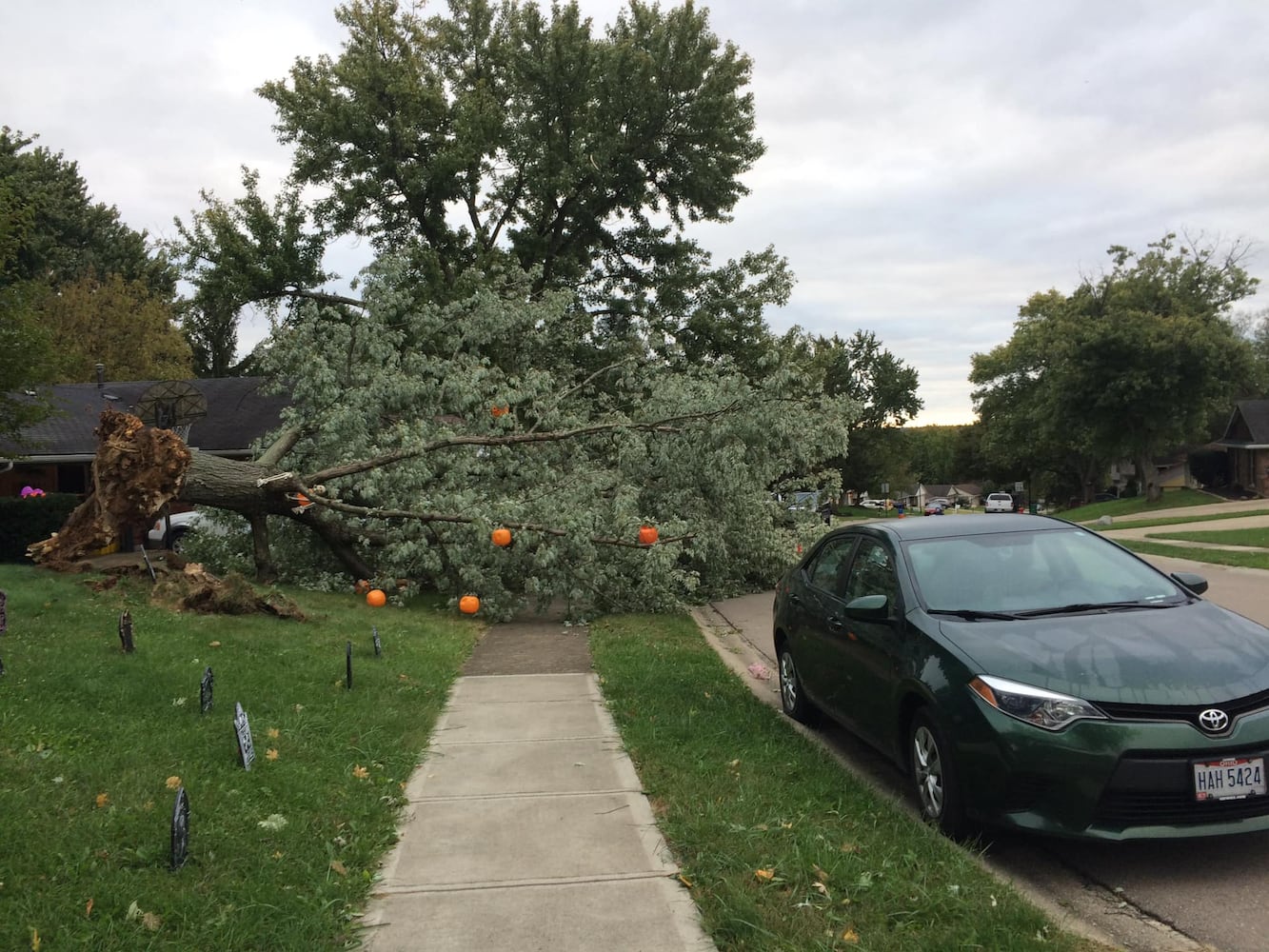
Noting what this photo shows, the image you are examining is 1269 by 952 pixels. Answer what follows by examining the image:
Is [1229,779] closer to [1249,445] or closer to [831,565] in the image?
[831,565]

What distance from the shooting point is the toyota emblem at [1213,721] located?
3762mm

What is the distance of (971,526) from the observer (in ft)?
18.6

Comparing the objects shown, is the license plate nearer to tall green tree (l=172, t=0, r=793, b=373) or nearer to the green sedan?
the green sedan


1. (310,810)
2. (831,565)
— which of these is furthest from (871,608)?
(310,810)

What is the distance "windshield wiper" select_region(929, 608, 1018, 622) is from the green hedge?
54.4 ft

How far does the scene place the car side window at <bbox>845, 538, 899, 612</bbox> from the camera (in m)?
5.29

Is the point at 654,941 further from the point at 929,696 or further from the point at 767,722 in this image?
the point at 767,722

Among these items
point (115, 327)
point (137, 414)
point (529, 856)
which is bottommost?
point (529, 856)

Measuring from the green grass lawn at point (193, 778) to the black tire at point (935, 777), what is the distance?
8.18 feet

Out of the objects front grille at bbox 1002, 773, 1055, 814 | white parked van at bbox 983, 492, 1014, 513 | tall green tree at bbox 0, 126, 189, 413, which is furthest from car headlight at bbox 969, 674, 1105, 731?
white parked van at bbox 983, 492, 1014, 513

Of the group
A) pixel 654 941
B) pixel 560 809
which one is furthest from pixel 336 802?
pixel 654 941

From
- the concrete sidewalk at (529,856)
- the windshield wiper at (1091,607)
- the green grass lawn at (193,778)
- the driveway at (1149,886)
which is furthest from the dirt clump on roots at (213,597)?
the windshield wiper at (1091,607)

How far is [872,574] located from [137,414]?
19.0 metres

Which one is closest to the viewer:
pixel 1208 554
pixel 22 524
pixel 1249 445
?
pixel 1208 554
